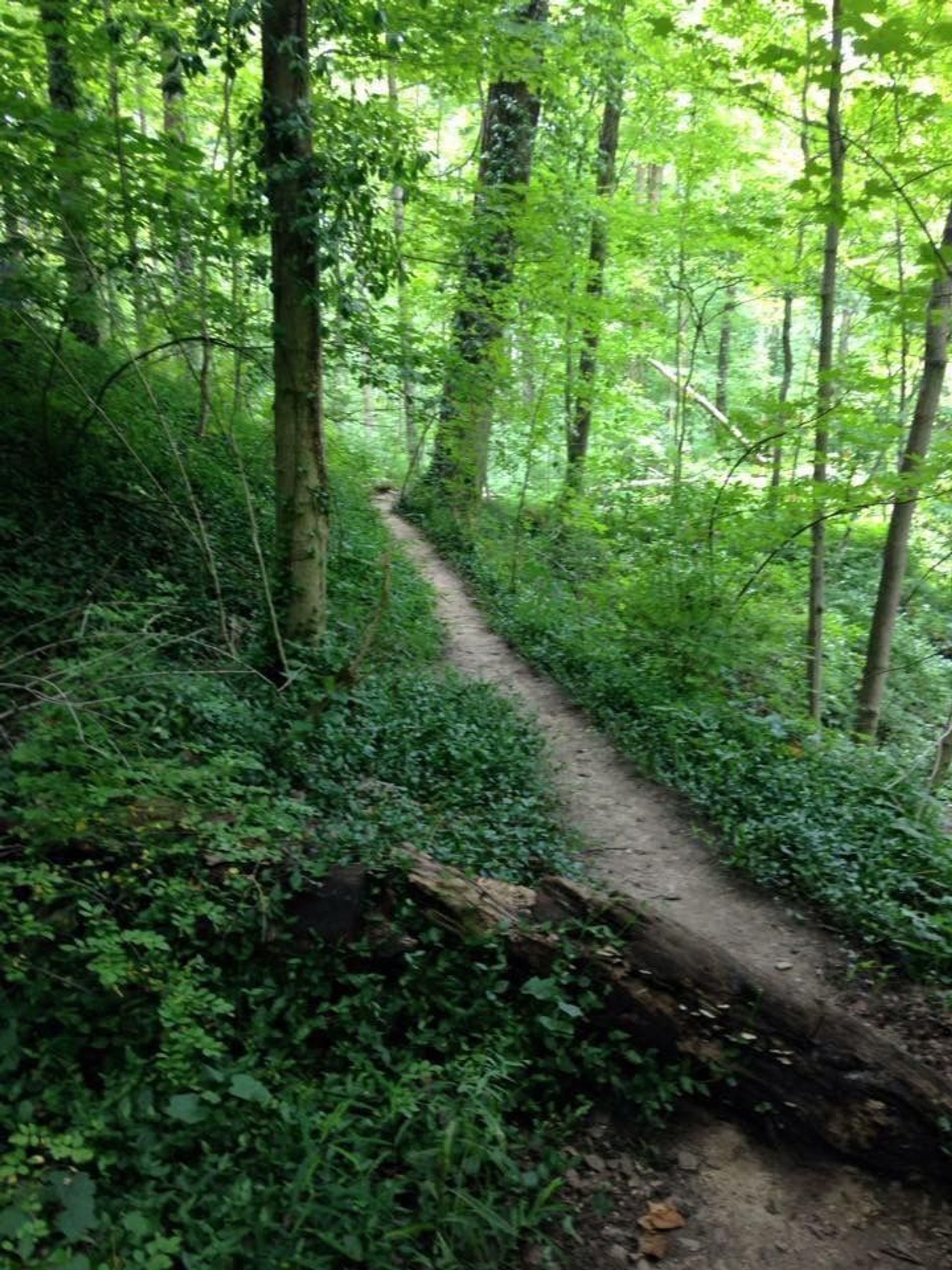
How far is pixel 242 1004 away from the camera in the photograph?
4.02m

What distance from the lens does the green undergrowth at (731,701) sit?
5.61 meters

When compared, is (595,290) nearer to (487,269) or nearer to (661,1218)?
(487,269)

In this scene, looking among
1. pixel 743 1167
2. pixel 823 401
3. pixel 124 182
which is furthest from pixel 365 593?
pixel 743 1167

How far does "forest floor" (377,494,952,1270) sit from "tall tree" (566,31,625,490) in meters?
8.75

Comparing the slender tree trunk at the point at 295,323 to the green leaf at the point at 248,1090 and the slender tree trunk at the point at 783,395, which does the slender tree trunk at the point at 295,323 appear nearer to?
the green leaf at the point at 248,1090

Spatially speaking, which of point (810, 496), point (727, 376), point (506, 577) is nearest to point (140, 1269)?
point (810, 496)

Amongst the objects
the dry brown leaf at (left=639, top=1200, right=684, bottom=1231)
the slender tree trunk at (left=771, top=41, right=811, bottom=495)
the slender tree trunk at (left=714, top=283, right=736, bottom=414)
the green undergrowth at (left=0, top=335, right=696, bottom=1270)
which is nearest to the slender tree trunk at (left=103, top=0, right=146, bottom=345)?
the green undergrowth at (left=0, top=335, right=696, bottom=1270)

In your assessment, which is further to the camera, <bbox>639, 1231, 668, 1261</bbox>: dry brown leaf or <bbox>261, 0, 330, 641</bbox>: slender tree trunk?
<bbox>261, 0, 330, 641</bbox>: slender tree trunk

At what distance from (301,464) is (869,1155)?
6399mm

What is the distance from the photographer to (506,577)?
1372 centimetres

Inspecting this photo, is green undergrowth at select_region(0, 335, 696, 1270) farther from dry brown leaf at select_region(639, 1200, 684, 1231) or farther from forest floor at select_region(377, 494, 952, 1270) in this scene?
dry brown leaf at select_region(639, 1200, 684, 1231)

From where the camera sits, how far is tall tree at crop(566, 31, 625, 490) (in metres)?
12.5

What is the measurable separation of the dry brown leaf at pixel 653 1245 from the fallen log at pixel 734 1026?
80cm

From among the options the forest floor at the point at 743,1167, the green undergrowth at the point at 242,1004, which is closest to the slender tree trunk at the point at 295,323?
the green undergrowth at the point at 242,1004
